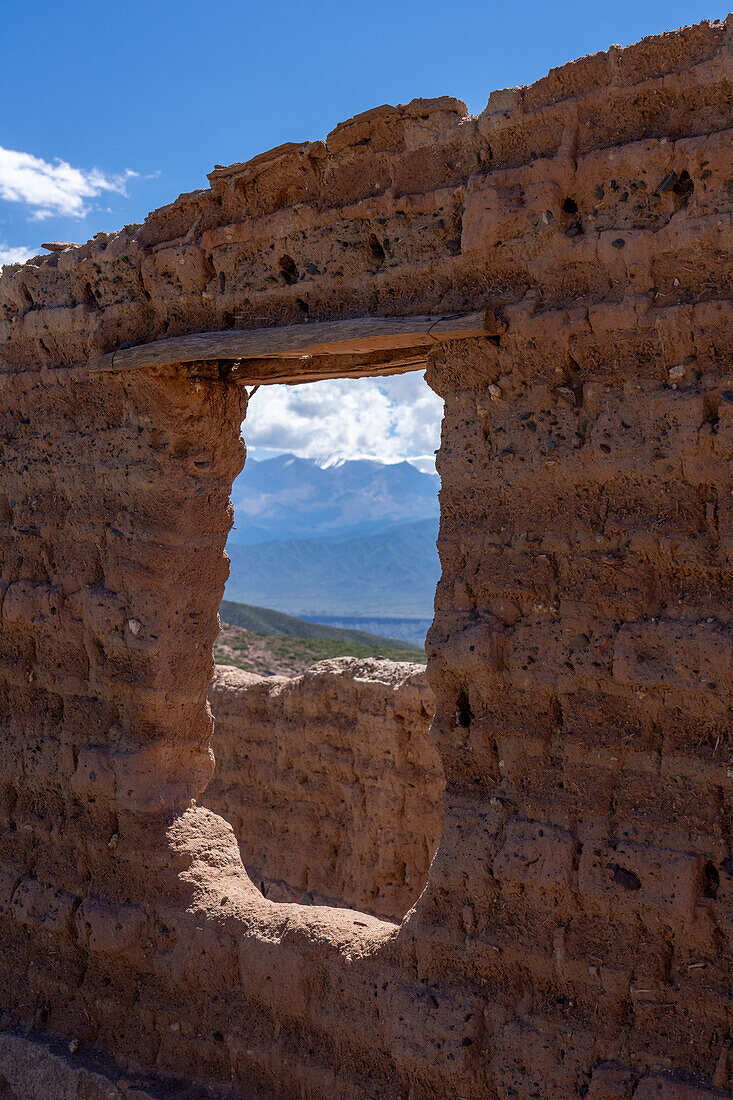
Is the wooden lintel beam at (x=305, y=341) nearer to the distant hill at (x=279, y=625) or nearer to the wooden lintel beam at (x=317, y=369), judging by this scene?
the wooden lintel beam at (x=317, y=369)

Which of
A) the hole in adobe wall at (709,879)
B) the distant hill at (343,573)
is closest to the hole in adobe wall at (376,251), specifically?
the hole in adobe wall at (709,879)

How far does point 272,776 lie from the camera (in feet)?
26.6

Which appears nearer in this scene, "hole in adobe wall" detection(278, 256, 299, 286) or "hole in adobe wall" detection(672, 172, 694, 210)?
"hole in adobe wall" detection(672, 172, 694, 210)

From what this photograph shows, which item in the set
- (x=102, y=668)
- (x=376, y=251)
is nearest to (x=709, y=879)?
(x=376, y=251)

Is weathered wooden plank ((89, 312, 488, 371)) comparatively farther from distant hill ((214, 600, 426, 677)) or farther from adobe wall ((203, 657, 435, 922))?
distant hill ((214, 600, 426, 677))

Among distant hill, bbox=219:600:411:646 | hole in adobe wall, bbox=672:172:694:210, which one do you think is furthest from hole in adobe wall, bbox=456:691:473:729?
distant hill, bbox=219:600:411:646

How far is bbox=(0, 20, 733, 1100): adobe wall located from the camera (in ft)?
11.3

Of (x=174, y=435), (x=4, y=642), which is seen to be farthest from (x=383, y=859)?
(x=174, y=435)

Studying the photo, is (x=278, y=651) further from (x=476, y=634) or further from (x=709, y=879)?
(x=709, y=879)

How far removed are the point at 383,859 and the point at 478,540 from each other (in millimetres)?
4210

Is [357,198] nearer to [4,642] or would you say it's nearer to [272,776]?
[4,642]

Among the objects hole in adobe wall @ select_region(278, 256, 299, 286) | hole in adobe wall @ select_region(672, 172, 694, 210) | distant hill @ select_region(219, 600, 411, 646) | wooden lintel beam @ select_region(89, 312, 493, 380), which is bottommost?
distant hill @ select_region(219, 600, 411, 646)

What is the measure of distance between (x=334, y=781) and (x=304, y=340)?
178 inches

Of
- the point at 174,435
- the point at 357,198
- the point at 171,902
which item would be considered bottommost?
the point at 171,902
